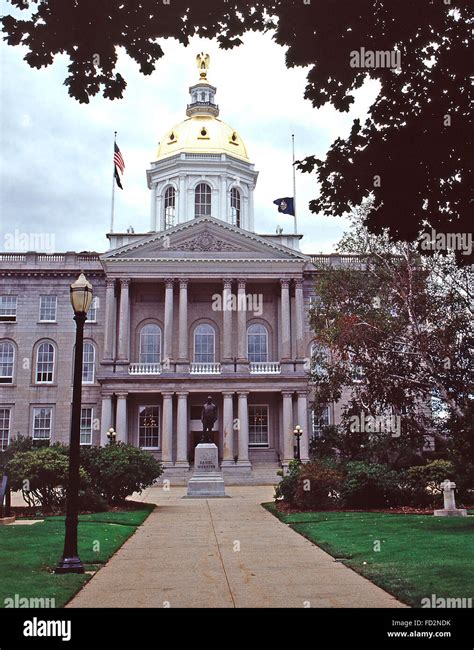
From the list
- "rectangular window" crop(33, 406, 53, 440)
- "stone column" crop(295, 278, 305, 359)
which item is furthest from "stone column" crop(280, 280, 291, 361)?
"rectangular window" crop(33, 406, 53, 440)

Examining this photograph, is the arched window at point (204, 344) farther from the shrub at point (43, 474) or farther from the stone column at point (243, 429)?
the shrub at point (43, 474)

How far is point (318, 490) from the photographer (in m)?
22.8

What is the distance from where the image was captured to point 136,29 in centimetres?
871

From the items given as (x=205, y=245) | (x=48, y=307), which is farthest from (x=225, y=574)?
(x=48, y=307)

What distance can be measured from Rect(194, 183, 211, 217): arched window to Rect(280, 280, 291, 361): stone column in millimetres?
14031

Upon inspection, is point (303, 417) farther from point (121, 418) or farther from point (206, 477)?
point (206, 477)

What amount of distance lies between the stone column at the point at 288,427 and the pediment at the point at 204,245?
33.5ft

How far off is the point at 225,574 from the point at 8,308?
1861 inches

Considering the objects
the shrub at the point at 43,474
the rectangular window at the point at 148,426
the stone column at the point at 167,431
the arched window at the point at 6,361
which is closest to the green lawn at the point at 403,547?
the shrub at the point at 43,474

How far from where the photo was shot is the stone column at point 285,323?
5028 cm

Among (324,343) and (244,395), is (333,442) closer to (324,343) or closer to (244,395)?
(244,395)

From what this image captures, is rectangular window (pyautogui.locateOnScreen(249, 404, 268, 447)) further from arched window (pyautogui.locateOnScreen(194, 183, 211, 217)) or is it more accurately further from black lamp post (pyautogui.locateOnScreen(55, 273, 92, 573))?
black lamp post (pyautogui.locateOnScreen(55, 273, 92, 573))
